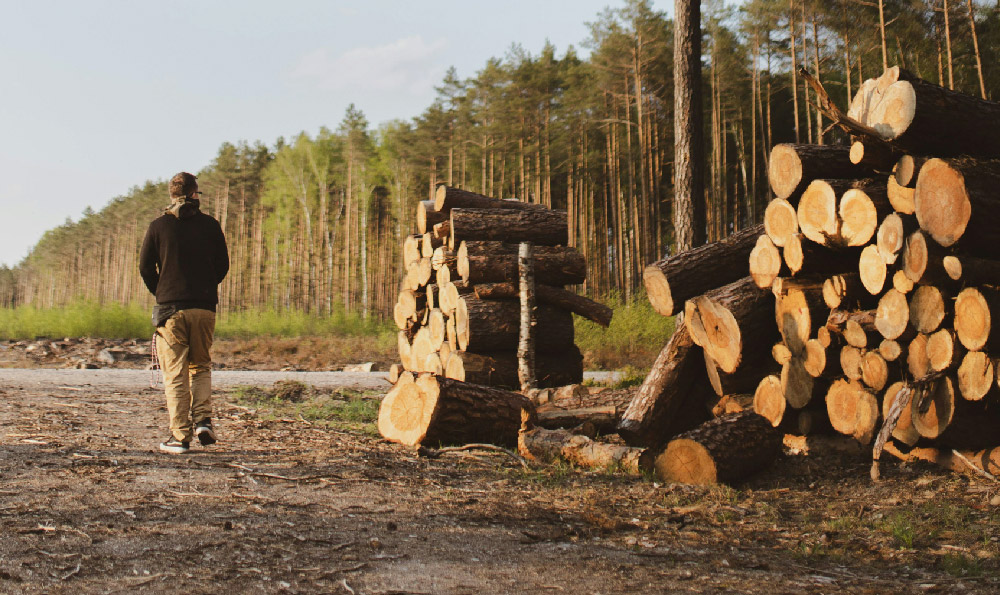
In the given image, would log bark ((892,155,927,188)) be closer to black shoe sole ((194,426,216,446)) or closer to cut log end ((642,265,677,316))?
cut log end ((642,265,677,316))

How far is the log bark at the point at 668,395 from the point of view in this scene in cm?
645

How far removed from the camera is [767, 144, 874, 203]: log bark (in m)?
5.81

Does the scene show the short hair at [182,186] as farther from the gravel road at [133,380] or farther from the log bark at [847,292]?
the log bark at [847,292]

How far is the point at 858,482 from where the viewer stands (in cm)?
516

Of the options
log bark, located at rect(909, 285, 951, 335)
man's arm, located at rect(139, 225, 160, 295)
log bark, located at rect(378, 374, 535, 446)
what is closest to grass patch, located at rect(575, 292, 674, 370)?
log bark, located at rect(378, 374, 535, 446)

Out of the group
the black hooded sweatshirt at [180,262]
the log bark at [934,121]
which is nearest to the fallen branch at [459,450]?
the black hooded sweatshirt at [180,262]

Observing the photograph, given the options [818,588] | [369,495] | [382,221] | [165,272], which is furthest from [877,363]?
[382,221]

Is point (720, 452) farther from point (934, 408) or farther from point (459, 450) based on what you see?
point (459, 450)

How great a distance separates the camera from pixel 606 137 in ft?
110

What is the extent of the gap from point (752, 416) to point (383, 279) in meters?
41.0

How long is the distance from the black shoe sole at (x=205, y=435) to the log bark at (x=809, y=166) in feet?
16.7

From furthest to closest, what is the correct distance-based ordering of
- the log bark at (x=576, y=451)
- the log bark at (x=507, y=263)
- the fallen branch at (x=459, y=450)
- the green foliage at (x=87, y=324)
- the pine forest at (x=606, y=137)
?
the green foliage at (x=87, y=324), the pine forest at (x=606, y=137), the log bark at (x=507, y=263), the fallen branch at (x=459, y=450), the log bark at (x=576, y=451)

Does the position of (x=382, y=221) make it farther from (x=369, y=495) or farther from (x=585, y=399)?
(x=369, y=495)

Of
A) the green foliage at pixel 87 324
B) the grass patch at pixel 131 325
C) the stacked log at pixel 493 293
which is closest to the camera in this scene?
the stacked log at pixel 493 293
